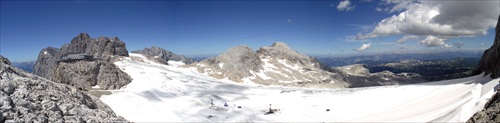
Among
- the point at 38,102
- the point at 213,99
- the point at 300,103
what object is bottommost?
the point at 300,103

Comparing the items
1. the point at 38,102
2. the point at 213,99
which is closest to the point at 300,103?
the point at 213,99

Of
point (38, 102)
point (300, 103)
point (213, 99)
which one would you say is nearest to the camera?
point (38, 102)

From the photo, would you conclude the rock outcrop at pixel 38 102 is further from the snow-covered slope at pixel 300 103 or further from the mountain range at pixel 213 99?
the snow-covered slope at pixel 300 103

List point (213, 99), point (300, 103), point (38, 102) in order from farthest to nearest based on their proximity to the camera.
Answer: point (213, 99)
point (300, 103)
point (38, 102)

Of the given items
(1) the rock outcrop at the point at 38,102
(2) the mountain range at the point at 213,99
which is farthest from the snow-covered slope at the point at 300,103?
(1) the rock outcrop at the point at 38,102

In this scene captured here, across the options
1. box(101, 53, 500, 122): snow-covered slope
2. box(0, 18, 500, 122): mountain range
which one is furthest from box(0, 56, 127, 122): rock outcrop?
box(101, 53, 500, 122): snow-covered slope

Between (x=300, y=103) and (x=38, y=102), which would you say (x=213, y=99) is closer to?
(x=300, y=103)

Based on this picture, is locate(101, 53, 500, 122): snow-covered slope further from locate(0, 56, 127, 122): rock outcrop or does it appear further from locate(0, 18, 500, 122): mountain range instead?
locate(0, 56, 127, 122): rock outcrop

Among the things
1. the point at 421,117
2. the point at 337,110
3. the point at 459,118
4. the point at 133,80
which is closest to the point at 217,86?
the point at 133,80

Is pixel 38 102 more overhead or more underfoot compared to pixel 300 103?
more overhead
